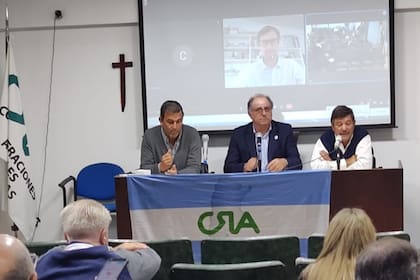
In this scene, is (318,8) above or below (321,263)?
above

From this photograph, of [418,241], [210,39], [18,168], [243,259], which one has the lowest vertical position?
[418,241]

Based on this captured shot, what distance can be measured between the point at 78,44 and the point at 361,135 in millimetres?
3023

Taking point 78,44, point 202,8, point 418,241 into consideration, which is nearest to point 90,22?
point 78,44

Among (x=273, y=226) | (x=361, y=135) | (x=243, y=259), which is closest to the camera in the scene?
(x=243, y=259)

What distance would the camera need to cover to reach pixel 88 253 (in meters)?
2.18

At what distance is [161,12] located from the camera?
18.9 ft

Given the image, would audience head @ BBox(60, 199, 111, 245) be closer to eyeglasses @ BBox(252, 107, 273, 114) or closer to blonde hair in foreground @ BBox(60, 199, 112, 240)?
blonde hair in foreground @ BBox(60, 199, 112, 240)

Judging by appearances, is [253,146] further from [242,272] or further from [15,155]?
[242,272]

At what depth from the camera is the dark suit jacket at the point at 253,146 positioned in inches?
188

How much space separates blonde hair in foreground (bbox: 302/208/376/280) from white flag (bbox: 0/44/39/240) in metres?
3.85

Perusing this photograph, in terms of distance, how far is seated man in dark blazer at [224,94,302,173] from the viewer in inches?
188

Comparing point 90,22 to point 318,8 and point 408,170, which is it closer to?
point 318,8

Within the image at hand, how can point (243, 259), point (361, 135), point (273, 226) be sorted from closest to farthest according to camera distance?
point (243, 259)
point (273, 226)
point (361, 135)

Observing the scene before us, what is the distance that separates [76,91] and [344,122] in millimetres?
2840
